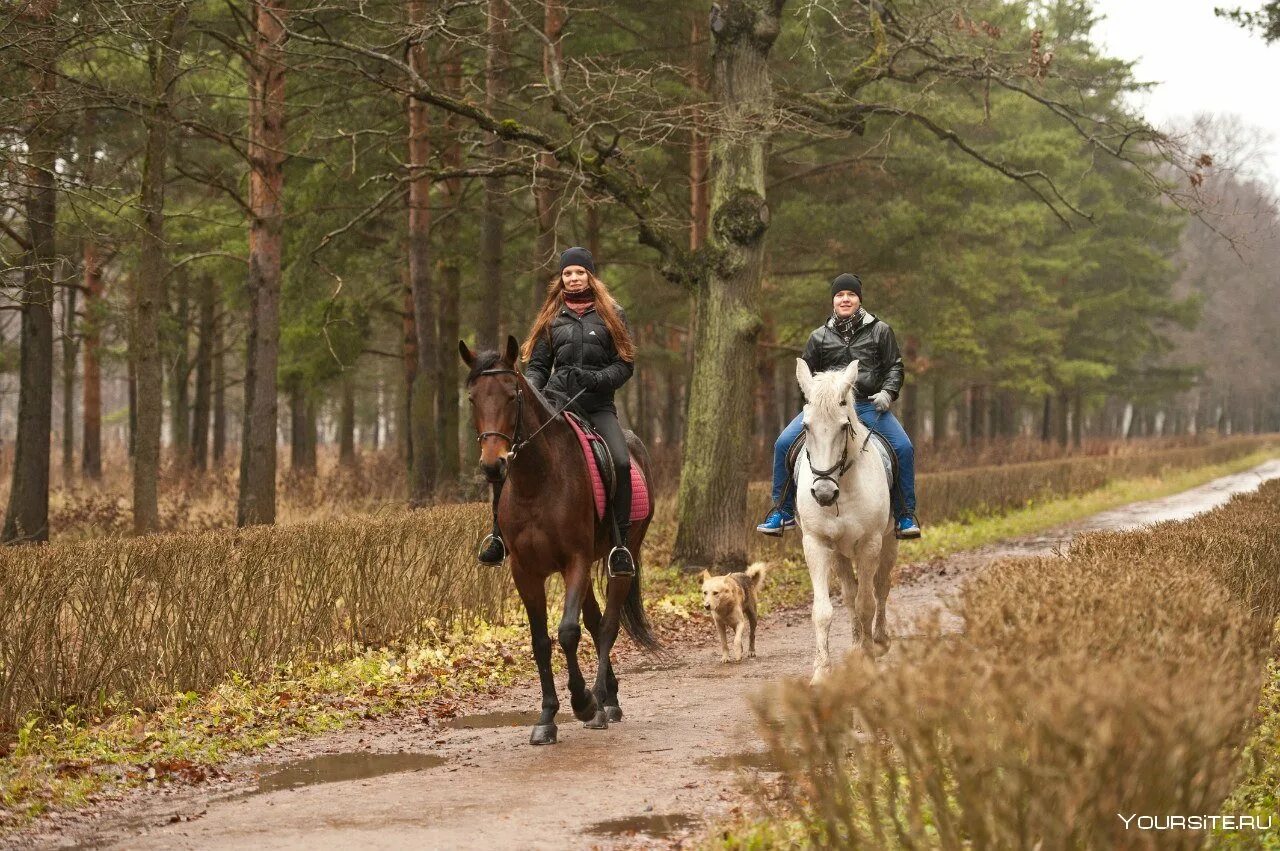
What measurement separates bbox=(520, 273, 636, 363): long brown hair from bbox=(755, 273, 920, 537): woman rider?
185cm

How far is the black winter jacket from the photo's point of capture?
8938 mm

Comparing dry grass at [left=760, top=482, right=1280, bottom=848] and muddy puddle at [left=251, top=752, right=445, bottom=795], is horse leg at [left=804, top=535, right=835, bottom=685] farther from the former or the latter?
dry grass at [left=760, top=482, right=1280, bottom=848]

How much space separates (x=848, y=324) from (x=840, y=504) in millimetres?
1658

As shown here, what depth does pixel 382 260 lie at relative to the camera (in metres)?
26.5

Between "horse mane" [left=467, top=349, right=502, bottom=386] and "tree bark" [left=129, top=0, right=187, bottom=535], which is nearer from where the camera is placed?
"horse mane" [left=467, top=349, right=502, bottom=386]

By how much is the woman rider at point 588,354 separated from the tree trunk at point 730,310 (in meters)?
6.90

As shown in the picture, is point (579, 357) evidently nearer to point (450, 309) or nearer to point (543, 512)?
point (543, 512)

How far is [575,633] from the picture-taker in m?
8.29

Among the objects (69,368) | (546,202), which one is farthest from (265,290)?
(69,368)

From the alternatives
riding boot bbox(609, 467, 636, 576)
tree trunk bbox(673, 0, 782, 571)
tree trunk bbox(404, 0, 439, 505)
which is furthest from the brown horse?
tree trunk bbox(404, 0, 439, 505)

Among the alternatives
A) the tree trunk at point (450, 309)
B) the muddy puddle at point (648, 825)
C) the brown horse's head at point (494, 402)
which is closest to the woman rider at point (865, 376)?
the brown horse's head at point (494, 402)

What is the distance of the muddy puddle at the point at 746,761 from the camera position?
7113mm

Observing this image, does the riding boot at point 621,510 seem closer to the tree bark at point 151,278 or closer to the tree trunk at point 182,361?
the tree bark at point 151,278

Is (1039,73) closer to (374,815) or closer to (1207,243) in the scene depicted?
(374,815)
